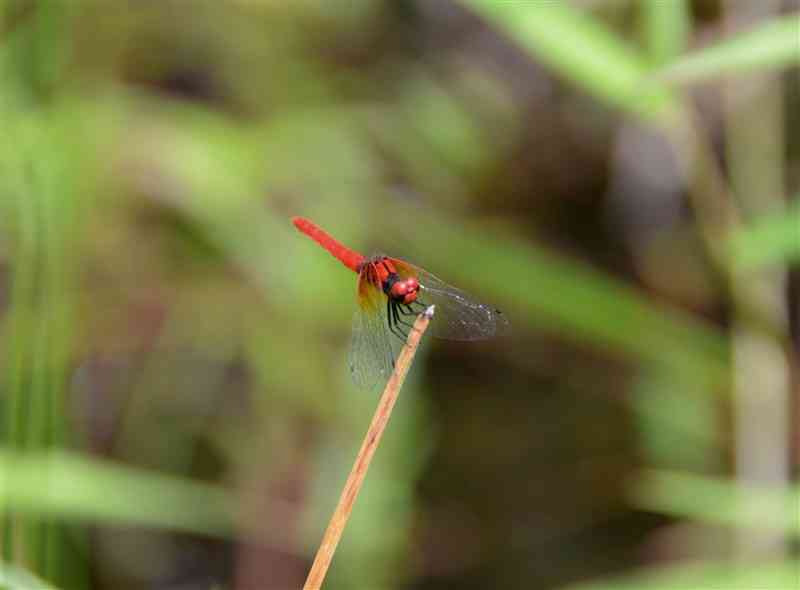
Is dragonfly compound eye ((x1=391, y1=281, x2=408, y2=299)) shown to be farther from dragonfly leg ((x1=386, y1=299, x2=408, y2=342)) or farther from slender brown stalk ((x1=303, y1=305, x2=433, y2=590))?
slender brown stalk ((x1=303, y1=305, x2=433, y2=590))

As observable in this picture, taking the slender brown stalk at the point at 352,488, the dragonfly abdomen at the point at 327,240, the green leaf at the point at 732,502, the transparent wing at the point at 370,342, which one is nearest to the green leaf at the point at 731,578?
the green leaf at the point at 732,502

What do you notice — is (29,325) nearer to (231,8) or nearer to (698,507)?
(698,507)

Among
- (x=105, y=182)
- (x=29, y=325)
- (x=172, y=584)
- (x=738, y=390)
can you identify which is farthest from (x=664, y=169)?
(x=29, y=325)

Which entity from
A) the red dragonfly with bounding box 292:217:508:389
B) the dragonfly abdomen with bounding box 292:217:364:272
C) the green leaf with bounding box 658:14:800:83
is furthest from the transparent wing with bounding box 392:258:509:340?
the green leaf with bounding box 658:14:800:83

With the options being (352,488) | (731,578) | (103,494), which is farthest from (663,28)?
(103,494)

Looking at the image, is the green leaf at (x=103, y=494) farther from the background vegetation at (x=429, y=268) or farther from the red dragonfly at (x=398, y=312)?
the red dragonfly at (x=398, y=312)

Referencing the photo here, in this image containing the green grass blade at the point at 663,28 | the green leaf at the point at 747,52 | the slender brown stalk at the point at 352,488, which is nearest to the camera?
the slender brown stalk at the point at 352,488
